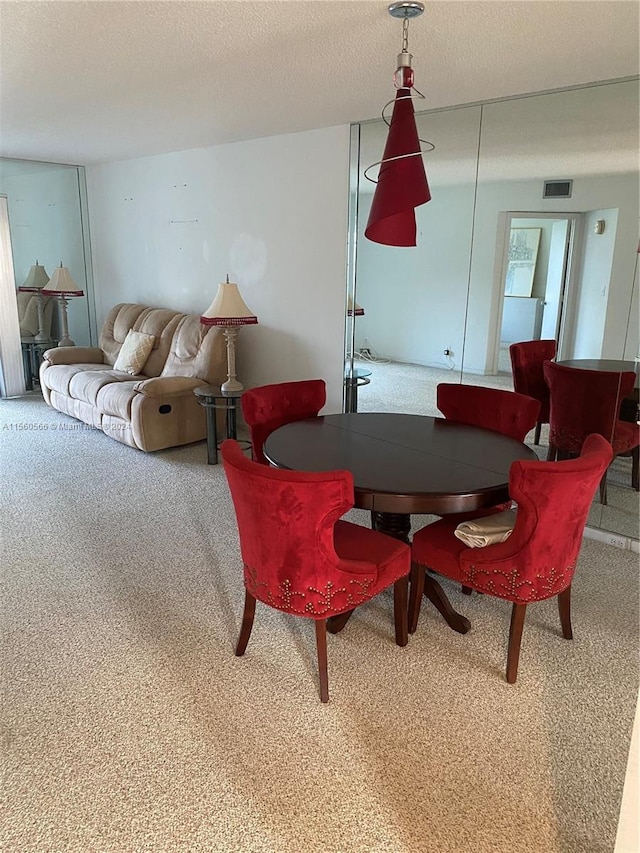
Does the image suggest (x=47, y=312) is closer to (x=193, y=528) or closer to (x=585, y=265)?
(x=193, y=528)

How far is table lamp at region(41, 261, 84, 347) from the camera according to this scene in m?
6.41

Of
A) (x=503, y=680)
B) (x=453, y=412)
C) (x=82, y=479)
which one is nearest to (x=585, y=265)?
(x=453, y=412)

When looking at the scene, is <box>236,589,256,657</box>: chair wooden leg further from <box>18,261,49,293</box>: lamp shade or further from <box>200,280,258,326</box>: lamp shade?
<box>18,261,49,293</box>: lamp shade

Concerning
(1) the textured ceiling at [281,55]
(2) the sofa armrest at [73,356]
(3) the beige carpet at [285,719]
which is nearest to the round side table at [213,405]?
(3) the beige carpet at [285,719]

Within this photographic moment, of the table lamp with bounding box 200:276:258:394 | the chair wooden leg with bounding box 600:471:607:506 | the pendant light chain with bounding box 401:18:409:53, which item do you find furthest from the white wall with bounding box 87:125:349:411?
the chair wooden leg with bounding box 600:471:607:506

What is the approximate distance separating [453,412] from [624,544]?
115cm

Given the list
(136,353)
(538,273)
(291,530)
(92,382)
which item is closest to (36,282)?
(136,353)

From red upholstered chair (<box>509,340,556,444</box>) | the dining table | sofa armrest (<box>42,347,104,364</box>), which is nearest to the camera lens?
the dining table

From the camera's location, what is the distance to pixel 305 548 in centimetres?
196

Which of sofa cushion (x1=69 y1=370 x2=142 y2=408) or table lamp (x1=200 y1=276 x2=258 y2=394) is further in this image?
sofa cushion (x1=69 y1=370 x2=142 y2=408)

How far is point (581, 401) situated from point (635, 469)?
1.46 ft

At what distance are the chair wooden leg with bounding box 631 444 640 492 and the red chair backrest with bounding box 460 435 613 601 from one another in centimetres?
123

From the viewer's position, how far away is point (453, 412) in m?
3.27

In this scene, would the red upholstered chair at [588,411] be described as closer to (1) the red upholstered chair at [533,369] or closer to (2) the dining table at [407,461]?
(1) the red upholstered chair at [533,369]
